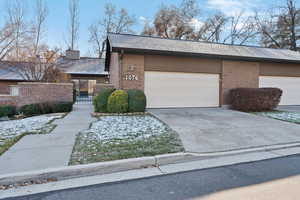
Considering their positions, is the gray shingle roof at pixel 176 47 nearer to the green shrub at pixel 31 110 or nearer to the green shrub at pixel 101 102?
the green shrub at pixel 101 102

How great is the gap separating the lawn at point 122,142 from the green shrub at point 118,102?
2.35 meters

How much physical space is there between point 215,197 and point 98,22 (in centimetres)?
3268

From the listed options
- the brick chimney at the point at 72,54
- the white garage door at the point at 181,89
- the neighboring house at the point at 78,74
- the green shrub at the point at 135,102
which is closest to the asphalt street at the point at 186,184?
the green shrub at the point at 135,102

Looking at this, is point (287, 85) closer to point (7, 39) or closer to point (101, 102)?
point (101, 102)

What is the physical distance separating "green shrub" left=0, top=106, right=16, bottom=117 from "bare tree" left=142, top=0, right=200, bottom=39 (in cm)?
2378

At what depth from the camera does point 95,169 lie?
11.2ft

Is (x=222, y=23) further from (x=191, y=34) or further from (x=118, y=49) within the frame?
(x=118, y=49)

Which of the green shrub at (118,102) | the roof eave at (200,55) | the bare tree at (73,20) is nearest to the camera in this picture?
the green shrub at (118,102)

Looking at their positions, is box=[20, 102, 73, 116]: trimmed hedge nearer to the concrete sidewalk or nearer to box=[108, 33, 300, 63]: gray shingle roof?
box=[108, 33, 300, 63]: gray shingle roof

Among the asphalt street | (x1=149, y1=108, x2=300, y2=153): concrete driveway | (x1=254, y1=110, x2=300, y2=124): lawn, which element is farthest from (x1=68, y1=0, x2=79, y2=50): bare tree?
the asphalt street

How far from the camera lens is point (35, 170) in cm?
324

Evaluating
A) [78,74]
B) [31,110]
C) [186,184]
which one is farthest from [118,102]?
[78,74]

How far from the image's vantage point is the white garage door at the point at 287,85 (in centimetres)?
1286

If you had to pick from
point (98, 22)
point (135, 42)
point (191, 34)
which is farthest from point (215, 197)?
point (98, 22)
